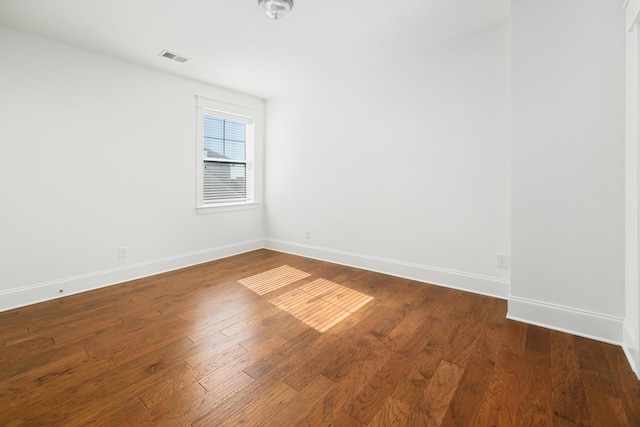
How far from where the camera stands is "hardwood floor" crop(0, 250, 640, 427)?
1.41 meters

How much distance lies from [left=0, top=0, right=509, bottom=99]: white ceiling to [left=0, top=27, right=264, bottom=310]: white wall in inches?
12.1

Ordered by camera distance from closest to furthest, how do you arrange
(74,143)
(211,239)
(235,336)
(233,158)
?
(235,336)
(74,143)
(211,239)
(233,158)

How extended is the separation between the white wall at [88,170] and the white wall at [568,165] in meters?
3.77

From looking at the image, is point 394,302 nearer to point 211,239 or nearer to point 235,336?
point 235,336

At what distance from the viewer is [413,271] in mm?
3350

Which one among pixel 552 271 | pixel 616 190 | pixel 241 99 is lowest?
pixel 552 271

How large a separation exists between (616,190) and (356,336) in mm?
2057

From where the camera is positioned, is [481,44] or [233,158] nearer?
[481,44]

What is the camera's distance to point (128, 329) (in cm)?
227

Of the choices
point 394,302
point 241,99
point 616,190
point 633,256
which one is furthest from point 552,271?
point 241,99

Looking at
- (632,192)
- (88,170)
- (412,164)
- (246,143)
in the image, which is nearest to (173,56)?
(88,170)

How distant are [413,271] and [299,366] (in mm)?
1992

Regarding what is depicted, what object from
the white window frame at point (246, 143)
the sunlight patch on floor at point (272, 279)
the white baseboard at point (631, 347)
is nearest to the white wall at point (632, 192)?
the white baseboard at point (631, 347)

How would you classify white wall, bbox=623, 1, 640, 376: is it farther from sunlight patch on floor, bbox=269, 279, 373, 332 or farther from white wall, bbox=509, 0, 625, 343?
sunlight patch on floor, bbox=269, 279, 373, 332
